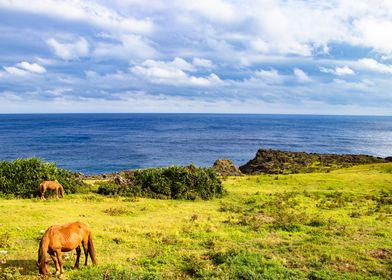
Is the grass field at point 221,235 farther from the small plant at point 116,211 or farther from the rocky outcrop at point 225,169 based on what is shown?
the rocky outcrop at point 225,169

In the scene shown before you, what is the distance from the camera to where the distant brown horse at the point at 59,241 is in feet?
47.2

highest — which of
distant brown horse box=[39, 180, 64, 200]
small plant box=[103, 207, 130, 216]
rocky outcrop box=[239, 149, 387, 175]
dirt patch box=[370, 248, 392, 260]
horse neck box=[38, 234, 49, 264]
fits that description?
horse neck box=[38, 234, 49, 264]

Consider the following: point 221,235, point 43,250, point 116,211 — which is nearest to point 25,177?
point 116,211

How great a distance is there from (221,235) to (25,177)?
69.4ft

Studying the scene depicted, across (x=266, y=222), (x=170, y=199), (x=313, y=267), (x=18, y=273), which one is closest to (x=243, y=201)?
(x=170, y=199)

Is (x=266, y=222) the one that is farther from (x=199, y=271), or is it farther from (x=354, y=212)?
(x=199, y=271)

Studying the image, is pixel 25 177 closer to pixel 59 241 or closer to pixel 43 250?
pixel 59 241

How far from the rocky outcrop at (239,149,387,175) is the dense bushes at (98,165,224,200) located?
32.8 m

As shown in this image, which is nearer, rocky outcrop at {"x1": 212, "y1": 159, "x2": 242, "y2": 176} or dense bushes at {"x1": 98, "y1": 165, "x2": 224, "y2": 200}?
dense bushes at {"x1": 98, "y1": 165, "x2": 224, "y2": 200}

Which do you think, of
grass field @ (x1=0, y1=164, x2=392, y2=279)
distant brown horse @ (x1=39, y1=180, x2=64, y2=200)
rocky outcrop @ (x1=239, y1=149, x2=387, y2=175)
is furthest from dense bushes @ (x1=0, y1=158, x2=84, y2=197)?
rocky outcrop @ (x1=239, y1=149, x2=387, y2=175)

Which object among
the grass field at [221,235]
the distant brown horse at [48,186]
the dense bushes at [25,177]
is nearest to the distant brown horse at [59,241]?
the grass field at [221,235]

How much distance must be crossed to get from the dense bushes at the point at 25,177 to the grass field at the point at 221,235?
2.52 metres

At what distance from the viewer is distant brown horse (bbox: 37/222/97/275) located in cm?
1438

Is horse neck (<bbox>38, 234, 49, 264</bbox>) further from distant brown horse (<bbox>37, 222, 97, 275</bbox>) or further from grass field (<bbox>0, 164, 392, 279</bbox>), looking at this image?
grass field (<bbox>0, 164, 392, 279</bbox>)
